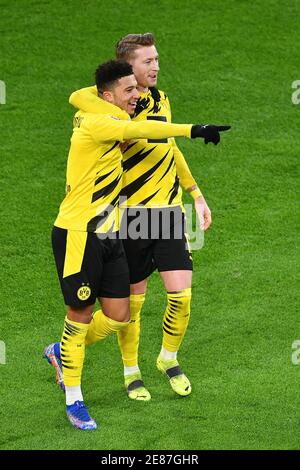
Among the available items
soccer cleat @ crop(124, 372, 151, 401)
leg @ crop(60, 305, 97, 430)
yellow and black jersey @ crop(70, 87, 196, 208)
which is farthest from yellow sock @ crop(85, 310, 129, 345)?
yellow and black jersey @ crop(70, 87, 196, 208)

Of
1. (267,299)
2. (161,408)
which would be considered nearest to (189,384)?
(161,408)

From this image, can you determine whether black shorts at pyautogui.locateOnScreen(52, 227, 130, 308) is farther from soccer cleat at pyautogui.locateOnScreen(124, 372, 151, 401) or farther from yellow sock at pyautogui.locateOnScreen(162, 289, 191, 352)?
soccer cleat at pyautogui.locateOnScreen(124, 372, 151, 401)

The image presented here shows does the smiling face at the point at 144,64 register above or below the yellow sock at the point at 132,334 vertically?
above

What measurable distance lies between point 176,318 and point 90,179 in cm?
138

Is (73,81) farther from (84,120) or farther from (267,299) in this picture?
(84,120)

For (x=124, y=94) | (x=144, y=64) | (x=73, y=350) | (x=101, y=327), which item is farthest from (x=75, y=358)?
(x=144, y=64)

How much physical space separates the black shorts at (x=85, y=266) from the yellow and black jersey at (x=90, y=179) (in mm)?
76

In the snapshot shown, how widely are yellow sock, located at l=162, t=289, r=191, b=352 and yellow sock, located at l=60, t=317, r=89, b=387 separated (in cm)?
76

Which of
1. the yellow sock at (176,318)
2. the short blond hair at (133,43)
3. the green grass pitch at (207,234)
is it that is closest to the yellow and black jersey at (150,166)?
Result: the short blond hair at (133,43)

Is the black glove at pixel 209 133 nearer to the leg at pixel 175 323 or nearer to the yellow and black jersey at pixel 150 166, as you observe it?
the yellow and black jersey at pixel 150 166

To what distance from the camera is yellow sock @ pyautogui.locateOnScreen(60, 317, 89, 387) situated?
8.54 meters

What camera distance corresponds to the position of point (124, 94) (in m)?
8.36

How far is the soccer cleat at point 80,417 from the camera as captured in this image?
331 inches
